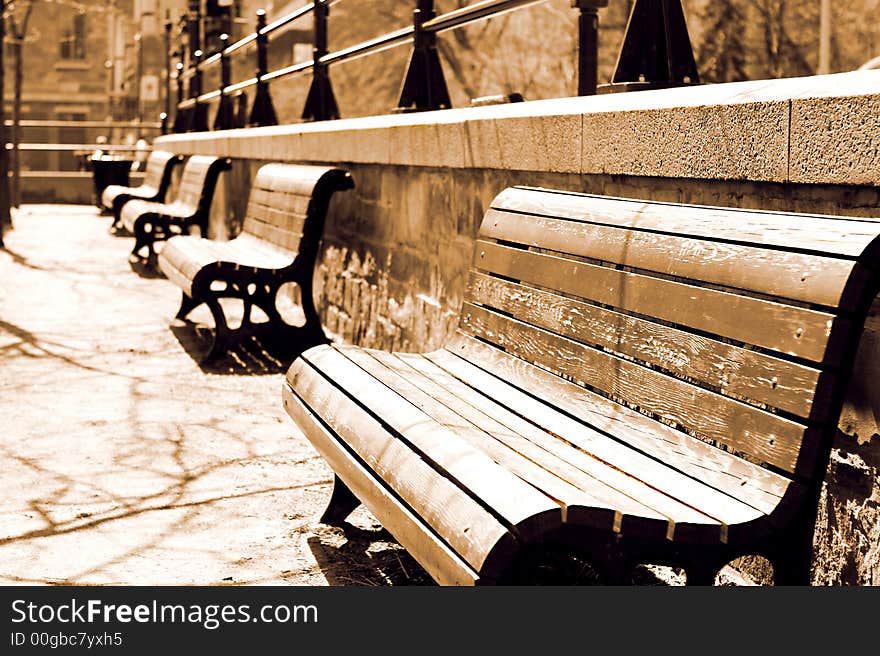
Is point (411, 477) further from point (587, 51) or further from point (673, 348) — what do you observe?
point (587, 51)

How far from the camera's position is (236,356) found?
6902 mm

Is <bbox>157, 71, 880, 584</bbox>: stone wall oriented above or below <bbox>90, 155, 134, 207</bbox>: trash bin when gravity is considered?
below

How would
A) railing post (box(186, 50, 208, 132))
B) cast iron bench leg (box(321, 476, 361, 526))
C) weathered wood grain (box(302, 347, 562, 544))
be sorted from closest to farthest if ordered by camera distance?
weathered wood grain (box(302, 347, 562, 544)) < cast iron bench leg (box(321, 476, 361, 526)) < railing post (box(186, 50, 208, 132))

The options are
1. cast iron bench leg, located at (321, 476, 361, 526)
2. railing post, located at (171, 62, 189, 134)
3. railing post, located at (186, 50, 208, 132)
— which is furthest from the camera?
railing post, located at (171, 62, 189, 134)

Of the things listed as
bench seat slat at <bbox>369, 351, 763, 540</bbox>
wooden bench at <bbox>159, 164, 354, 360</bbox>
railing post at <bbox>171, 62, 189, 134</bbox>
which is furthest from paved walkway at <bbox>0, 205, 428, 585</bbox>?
railing post at <bbox>171, 62, 189, 134</bbox>

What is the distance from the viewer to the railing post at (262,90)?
10.0 meters

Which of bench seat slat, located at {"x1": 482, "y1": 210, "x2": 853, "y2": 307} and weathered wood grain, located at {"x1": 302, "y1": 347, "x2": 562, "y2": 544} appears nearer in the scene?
weathered wood grain, located at {"x1": 302, "y1": 347, "x2": 562, "y2": 544}

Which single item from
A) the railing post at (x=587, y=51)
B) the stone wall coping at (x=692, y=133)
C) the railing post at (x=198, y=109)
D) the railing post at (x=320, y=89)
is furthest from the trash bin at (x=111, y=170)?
the railing post at (x=587, y=51)

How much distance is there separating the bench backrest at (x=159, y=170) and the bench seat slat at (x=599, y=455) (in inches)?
405

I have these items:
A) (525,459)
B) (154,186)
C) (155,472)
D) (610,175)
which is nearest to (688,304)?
(525,459)

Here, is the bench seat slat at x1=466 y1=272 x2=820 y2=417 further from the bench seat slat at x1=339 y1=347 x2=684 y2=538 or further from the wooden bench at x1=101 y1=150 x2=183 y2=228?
the wooden bench at x1=101 y1=150 x2=183 y2=228

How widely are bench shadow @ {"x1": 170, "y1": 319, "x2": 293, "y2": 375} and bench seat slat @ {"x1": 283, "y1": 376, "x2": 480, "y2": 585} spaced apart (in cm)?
292

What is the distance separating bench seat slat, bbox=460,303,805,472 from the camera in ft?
7.55
